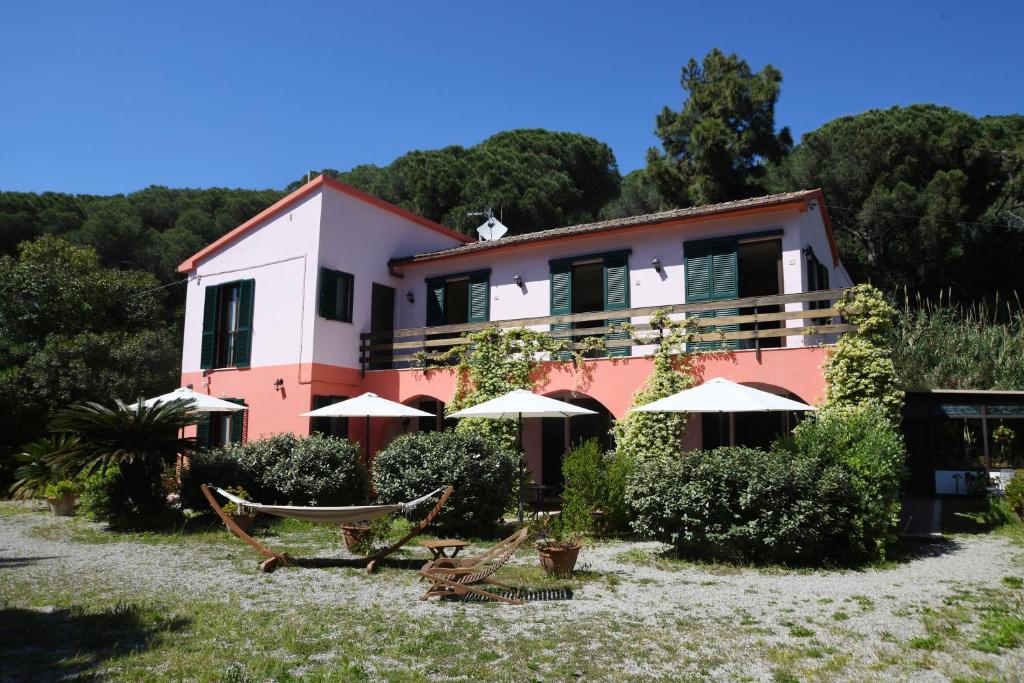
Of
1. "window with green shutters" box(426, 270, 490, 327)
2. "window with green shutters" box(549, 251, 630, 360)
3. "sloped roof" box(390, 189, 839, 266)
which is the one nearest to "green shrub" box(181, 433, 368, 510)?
"window with green shutters" box(549, 251, 630, 360)

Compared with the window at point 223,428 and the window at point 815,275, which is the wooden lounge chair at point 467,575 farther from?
the window at point 223,428

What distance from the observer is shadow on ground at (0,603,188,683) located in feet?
14.5

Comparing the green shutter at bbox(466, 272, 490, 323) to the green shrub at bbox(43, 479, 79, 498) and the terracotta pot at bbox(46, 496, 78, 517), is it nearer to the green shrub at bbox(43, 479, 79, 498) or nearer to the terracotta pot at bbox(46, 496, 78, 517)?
the green shrub at bbox(43, 479, 79, 498)

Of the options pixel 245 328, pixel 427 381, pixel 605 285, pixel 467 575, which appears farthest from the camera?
pixel 245 328

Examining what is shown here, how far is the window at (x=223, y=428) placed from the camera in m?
16.3

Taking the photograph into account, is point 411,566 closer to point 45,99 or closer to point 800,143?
point 45,99

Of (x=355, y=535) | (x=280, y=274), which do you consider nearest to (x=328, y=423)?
(x=280, y=274)

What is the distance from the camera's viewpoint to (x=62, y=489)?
12508mm

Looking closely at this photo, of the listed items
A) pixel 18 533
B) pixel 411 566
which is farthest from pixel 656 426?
pixel 18 533

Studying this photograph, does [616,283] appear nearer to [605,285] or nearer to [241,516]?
[605,285]

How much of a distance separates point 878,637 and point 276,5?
38.1 feet

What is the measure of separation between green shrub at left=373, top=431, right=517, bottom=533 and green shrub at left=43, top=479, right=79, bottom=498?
20.9ft

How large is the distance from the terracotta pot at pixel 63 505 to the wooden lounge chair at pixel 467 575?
950 cm

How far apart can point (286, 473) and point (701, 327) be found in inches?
307
